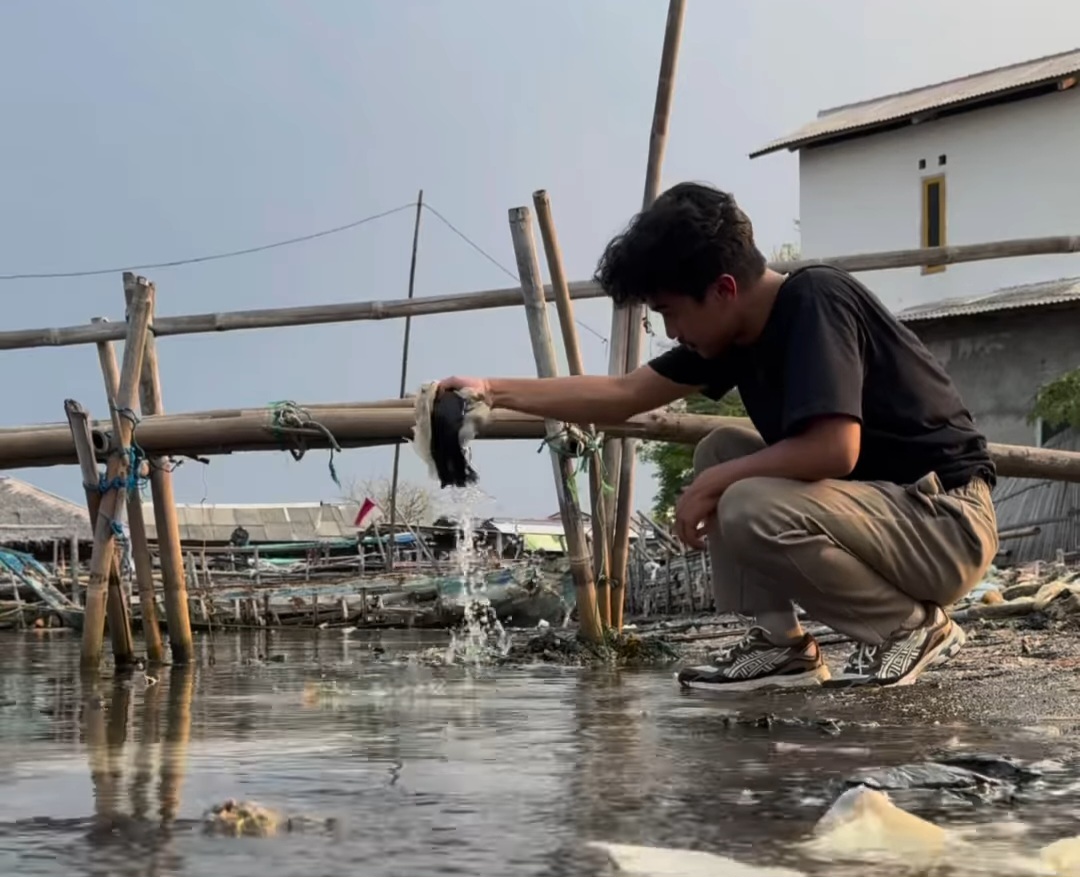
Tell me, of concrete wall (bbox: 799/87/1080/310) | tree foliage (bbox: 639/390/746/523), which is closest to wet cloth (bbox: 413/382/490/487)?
concrete wall (bbox: 799/87/1080/310)

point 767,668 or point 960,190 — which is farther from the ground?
point 960,190

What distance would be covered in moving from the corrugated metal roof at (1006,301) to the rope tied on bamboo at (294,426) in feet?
54.1

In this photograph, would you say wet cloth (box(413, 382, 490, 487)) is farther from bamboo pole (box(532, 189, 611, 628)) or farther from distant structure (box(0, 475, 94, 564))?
distant structure (box(0, 475, 94, 564))

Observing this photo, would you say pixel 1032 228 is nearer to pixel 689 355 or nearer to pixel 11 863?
pixel 689 355

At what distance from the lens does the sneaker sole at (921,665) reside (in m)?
3.54

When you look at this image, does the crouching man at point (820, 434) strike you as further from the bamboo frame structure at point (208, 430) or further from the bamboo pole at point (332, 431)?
the bamboo pole at point (332, 431)

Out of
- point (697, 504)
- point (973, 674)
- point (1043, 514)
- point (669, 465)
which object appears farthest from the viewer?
point (669, 465)

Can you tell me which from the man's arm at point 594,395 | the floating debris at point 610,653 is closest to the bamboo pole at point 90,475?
the floating debris at point 610,653

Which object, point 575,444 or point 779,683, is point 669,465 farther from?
point 779,683

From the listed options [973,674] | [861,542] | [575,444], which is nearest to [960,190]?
[575,444]

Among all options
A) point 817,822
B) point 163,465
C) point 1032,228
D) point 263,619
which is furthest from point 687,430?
point 1032,228

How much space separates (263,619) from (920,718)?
15.6 m

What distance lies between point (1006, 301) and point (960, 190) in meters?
3.08

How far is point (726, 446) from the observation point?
149 inches
